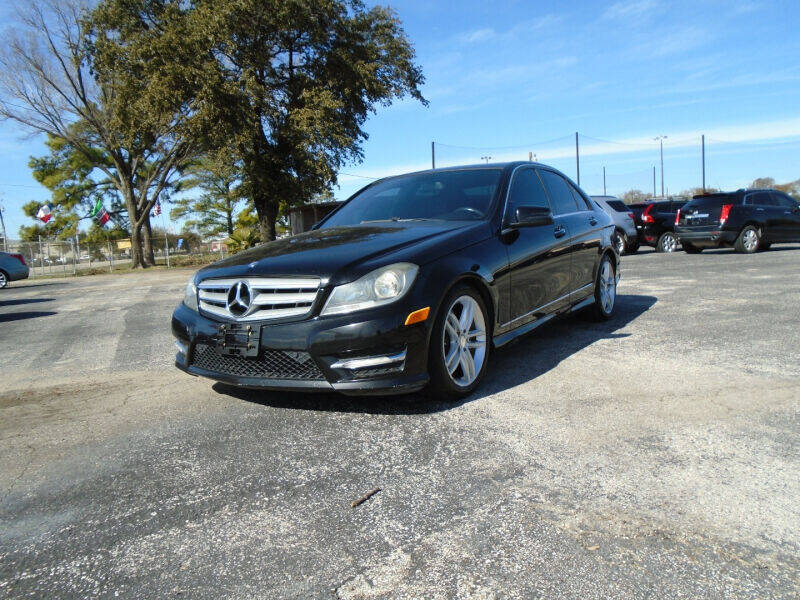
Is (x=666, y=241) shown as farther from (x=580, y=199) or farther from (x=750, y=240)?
(x=580, y=199)

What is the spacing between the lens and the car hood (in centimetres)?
339

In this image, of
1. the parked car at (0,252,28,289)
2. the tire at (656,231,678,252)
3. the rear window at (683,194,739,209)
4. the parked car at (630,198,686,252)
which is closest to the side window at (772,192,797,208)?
the rear window at (683,194,739,209)

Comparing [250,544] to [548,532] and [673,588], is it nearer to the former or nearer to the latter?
[548,532]

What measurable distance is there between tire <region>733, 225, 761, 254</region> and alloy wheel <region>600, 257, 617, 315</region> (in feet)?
35.6

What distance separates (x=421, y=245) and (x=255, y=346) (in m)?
1.15

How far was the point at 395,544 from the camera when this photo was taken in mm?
2111

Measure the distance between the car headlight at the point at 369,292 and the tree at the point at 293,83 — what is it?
63.7ft

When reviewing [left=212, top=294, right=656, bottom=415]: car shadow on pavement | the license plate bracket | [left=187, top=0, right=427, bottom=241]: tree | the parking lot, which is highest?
[left=187, top=0, right=427, bottom=241]: tree

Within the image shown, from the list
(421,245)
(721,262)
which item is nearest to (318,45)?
(721,262)

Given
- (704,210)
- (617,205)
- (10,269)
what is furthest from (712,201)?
(10,269)

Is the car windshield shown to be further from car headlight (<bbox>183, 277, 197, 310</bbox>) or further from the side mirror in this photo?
car headlight (<bbox>183, 277, 197, 310</bbox>)

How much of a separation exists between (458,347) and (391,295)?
26.4 inches

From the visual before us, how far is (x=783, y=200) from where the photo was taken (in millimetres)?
15711

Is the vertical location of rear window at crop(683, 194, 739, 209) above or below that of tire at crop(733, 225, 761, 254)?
above
